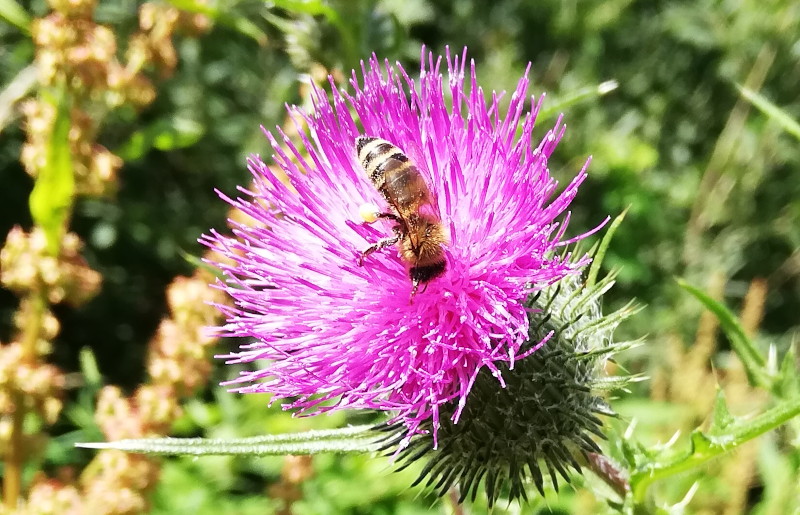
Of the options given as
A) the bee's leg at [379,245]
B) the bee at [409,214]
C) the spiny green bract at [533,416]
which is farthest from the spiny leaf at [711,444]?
the bee's leg at [379,245]

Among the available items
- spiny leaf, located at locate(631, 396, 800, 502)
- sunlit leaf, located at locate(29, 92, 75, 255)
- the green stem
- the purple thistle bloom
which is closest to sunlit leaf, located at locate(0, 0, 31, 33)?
sunlit leaf, located at locate(29, 92, 75, 255)

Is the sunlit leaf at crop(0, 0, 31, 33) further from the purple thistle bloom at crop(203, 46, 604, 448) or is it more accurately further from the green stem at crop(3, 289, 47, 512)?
the purple thistle bloom at crop(203, 46, 604, 448)

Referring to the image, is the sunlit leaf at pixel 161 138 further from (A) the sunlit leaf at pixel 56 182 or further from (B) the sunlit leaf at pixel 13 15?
(B) the sunlit leaf at pixel 13 15

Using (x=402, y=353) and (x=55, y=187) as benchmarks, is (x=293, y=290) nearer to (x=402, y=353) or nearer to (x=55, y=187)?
(x=402, y=353)

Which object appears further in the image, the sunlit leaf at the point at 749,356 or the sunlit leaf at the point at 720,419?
the sunlit leaf at the point at 749,356

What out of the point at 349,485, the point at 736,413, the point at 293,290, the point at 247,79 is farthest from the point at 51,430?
the point at 736,413

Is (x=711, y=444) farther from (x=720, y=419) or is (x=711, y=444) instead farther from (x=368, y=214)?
(x=368, y=214)
